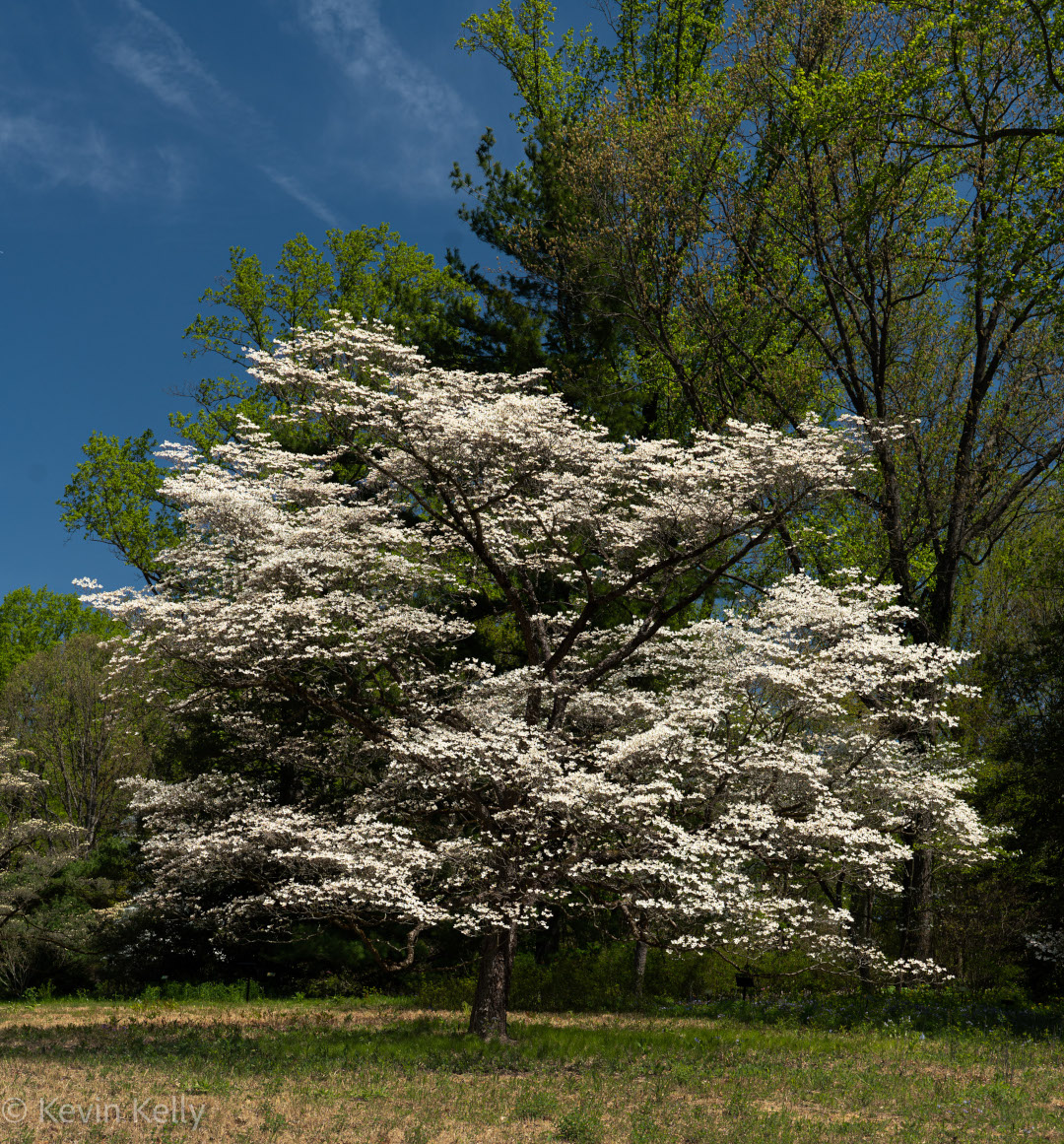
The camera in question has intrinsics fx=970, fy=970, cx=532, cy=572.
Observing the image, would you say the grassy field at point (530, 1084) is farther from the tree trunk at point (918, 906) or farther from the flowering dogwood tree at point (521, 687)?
the tree trunk at point (918, 906)

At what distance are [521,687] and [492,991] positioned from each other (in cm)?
404

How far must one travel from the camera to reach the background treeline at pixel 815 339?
627 inches

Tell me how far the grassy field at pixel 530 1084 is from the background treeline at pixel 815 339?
407cm

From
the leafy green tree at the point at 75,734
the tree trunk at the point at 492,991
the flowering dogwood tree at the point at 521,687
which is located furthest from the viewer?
the leafy green tree at the point at 75,734

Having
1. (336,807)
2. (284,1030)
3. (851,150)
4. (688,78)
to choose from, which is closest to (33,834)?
(336,807)

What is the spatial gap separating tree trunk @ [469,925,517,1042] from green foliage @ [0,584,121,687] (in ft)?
105

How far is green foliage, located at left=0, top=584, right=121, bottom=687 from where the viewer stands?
4009 centimetres

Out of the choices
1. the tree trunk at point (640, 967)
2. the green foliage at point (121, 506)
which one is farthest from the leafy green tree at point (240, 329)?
the tree trunk at point (640, 967)

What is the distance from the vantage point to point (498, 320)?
2316 centimetres

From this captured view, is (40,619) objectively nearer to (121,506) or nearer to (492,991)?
(121,506)

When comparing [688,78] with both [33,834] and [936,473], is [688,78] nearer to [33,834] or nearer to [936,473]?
[936,473]

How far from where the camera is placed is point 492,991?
12555 mm

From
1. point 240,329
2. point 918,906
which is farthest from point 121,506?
point 918,906

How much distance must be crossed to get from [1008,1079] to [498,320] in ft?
59.9
